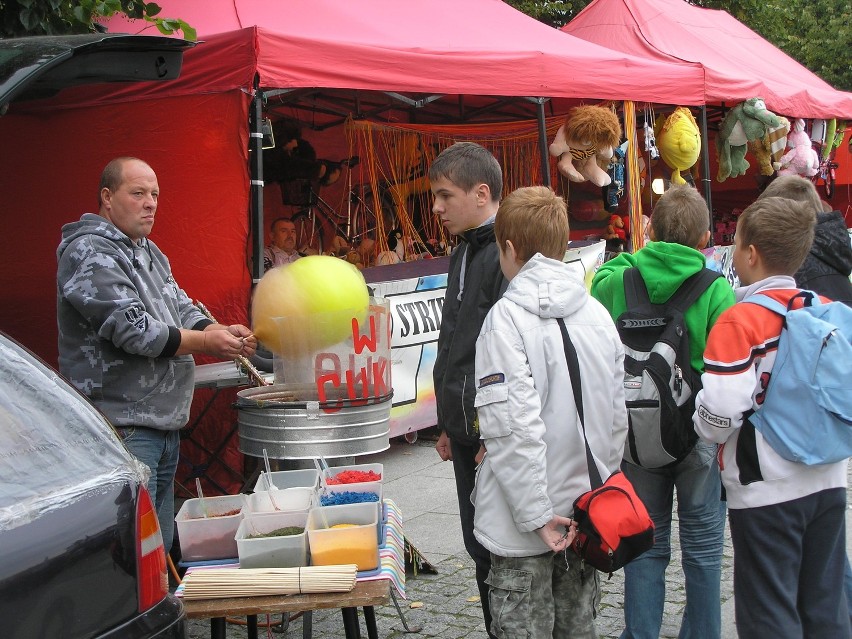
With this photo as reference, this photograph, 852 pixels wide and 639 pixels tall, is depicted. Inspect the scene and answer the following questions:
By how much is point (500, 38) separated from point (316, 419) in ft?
14.4

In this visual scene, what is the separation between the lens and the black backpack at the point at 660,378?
A: 291cm

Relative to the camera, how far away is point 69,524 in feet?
5.74

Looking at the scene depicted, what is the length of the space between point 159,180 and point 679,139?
561cm

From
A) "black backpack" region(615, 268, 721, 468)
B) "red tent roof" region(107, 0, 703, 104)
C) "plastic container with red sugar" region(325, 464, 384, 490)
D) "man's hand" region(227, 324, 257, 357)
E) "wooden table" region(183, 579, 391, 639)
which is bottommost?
"wooden table" region(183, 579, 391, 639)

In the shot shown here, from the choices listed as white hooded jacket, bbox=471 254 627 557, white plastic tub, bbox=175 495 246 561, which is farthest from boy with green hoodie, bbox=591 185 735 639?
white plastic tub, bbox=175 495 246 561

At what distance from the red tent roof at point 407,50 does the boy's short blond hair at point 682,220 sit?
262cm

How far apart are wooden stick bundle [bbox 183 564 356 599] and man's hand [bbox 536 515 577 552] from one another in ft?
1.84

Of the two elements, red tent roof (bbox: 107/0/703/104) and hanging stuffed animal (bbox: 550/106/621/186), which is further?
hanging stuffed animal (bbox: 550/106/621/186)

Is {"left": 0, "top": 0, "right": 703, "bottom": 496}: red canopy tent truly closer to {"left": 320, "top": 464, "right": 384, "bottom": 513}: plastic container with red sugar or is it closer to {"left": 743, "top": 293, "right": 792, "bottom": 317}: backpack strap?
{"left": 320, "top": 464, "right": 384, "bottom": 513}: plastic container with red sugar

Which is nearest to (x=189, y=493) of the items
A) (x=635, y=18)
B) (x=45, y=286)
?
(x=45, y=286)

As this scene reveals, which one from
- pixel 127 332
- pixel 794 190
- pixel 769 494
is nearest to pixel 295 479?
pixel 127 332

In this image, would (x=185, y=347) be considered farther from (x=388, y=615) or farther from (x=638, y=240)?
(x=638, y=240)

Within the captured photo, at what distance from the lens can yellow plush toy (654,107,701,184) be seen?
9.07 m

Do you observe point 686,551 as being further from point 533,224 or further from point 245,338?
point 245,338
